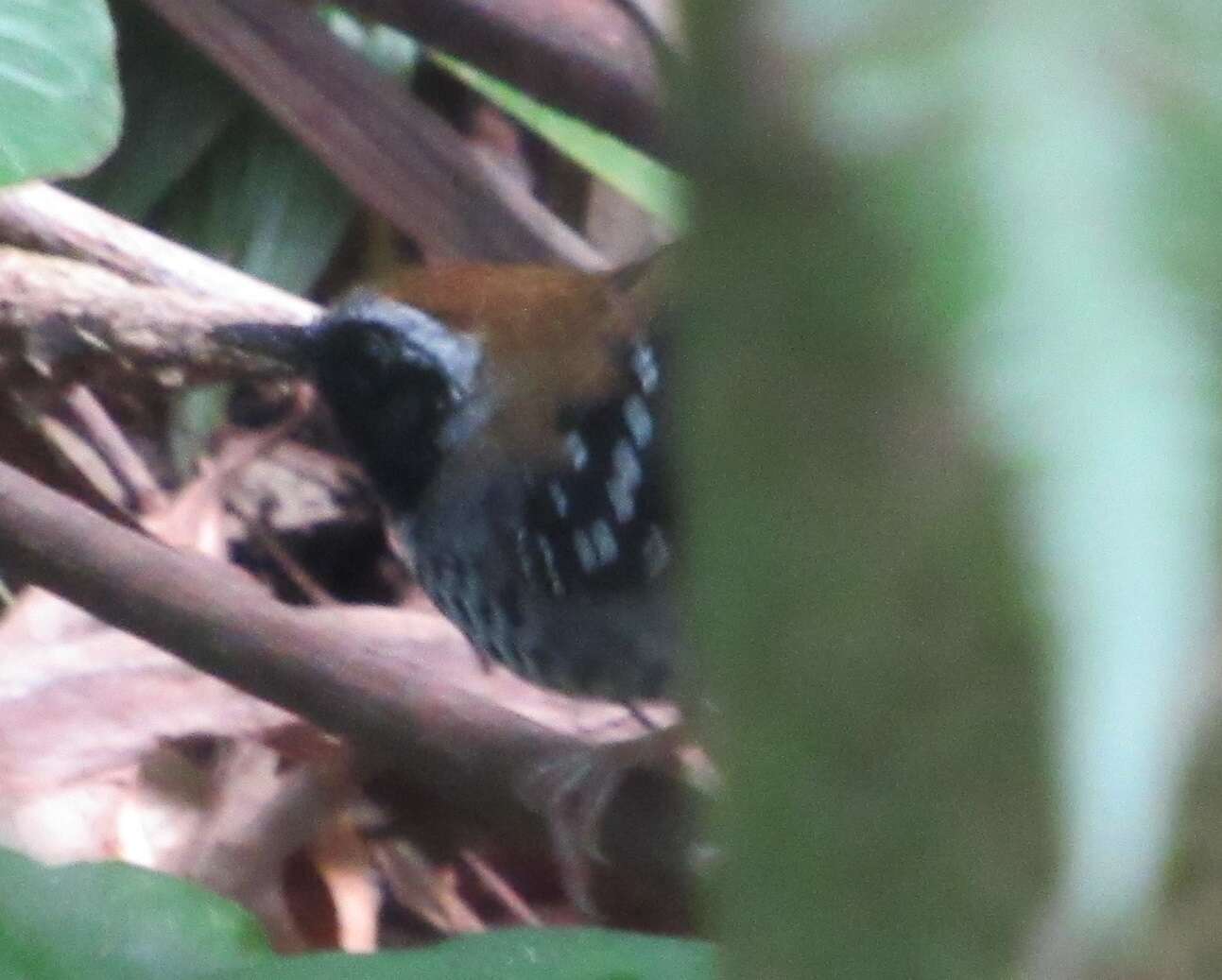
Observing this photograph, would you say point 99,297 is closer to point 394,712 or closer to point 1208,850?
point 394,712

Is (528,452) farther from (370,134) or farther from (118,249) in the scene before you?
(370,134)

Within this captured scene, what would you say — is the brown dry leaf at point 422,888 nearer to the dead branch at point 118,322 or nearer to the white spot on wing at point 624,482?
the dead branch at point 118,322

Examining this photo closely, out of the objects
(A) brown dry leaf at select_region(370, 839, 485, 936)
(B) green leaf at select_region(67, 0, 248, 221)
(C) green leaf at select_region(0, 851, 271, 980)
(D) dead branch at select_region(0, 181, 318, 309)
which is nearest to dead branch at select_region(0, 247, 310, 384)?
(D) dead branch at select_region(0, 181, 318, 309)

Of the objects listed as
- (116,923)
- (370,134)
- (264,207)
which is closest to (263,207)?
(264,207)

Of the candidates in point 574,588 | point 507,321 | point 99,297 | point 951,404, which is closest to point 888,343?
point 951,404

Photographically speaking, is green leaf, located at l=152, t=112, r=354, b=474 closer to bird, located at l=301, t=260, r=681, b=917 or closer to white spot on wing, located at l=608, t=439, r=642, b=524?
bird, located at l=301, t=260, r=681, b=917

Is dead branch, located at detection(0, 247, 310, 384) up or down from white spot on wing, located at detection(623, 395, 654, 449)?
down

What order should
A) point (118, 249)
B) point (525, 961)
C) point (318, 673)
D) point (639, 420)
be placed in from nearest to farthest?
point (525, 961) < point (318, 673) < point (639, 420) < point (118, 249)
